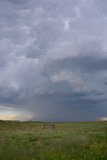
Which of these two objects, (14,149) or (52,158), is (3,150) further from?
(52,158)

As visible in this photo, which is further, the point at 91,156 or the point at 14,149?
the point at 14,149

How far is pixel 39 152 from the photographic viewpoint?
2427 centimetres

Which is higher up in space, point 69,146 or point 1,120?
point 1,120

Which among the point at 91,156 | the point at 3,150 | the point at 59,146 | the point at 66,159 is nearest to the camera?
the point at 66,159

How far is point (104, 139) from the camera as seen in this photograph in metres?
34.0

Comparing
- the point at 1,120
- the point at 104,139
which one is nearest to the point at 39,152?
the point at 104,139

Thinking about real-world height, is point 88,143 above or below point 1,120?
below

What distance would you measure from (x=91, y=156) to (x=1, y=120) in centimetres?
6222

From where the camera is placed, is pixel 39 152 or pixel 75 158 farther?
pixel 39 152

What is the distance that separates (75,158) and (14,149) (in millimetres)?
5849

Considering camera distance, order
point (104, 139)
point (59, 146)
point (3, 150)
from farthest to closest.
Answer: point (104, 139) < point (59, 146) < point (3, 150)

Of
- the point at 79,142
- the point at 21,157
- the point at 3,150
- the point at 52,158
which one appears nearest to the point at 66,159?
the point at 52,158

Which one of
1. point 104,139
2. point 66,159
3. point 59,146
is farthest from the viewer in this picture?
point 104,139

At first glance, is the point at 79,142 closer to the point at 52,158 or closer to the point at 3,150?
the point at 3,150
